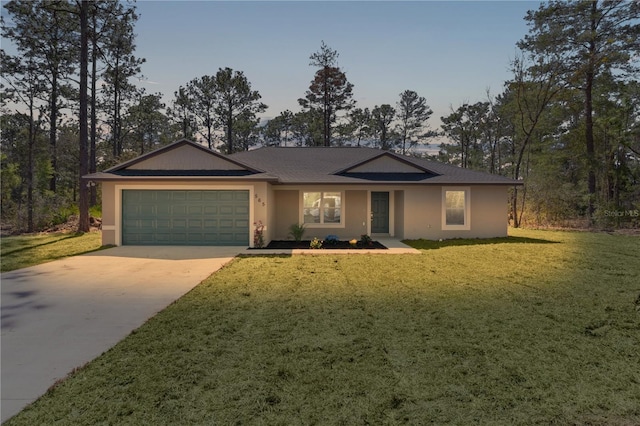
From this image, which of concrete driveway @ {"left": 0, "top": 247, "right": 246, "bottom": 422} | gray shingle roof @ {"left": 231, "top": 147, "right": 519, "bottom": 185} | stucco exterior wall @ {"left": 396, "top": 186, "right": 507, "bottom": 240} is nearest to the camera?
concrete driveway @ {"left": 0, "top": 247, "right": 246, "bottom": 422}

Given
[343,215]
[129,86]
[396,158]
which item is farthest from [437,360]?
[129,86]

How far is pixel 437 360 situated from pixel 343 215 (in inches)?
430

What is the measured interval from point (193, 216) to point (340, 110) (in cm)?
2414

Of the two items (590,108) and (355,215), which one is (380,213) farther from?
(590,108)

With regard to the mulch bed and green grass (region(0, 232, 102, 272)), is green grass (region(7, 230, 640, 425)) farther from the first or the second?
green grass (region(0, 232, 102, 272))

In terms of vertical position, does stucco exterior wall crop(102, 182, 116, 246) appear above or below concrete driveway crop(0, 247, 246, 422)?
above

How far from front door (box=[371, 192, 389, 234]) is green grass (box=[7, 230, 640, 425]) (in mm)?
7927

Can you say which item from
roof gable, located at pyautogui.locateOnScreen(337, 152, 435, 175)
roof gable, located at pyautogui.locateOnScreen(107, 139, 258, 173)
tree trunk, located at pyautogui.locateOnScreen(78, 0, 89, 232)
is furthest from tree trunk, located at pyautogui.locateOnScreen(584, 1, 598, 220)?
tree trunk, located at pyautogui.locateOnScreen(78, 0, 89, 232)

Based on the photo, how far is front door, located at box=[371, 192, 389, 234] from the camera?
15.0 metres

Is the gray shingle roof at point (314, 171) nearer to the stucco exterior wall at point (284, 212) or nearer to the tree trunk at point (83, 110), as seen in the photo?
the stucco exterior wall at point (284, 212)

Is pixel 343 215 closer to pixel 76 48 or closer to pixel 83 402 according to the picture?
pixel 83 402

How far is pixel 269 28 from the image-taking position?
12.6 meters

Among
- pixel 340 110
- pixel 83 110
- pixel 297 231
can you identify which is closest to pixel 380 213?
pixel 297 231

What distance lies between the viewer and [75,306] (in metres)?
5.53
